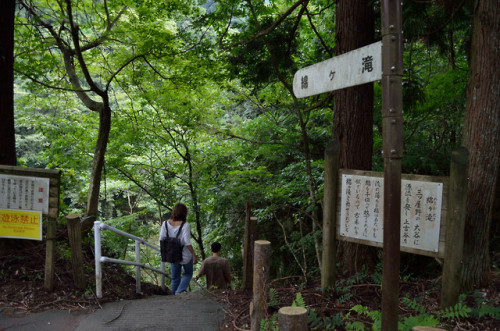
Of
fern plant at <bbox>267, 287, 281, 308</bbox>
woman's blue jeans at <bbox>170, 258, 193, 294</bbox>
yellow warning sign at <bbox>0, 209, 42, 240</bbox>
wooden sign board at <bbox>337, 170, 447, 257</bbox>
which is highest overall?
wooden sign board at <bbox>337, 170, 447, 257</bbox>

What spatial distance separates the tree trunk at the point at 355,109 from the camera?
482cm

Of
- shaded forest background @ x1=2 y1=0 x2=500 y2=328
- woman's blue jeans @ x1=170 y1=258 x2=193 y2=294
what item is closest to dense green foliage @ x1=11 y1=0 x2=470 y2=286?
shaded forest background @ x1=2 y1=0 x2=500 y2=328

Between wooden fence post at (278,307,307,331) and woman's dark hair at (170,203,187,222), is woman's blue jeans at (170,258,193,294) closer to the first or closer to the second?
woman's dark hair at (170,203,187,222)

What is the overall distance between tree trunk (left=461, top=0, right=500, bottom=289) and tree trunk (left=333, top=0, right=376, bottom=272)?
130 centimetres

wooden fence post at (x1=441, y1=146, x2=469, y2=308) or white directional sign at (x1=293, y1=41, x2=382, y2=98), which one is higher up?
white directional sign at (x1=293, y1=41, x2=382, y2=98)

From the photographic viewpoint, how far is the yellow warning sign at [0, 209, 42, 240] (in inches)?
184

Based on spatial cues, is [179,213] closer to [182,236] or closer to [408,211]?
[182,236]

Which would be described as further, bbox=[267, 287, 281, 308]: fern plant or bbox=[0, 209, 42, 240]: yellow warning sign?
bbox=[0, 209, 42, 240]: yellow warning sign

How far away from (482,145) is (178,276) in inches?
206

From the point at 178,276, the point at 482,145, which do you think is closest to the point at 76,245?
the point at 178,276

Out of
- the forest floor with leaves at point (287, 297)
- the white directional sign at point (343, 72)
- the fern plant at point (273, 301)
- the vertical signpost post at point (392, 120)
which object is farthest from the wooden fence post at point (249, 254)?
the vertical signpost post at point (392, 120)

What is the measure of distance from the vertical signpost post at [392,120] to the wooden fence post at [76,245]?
3868 mm

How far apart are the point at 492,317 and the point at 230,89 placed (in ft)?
24.5

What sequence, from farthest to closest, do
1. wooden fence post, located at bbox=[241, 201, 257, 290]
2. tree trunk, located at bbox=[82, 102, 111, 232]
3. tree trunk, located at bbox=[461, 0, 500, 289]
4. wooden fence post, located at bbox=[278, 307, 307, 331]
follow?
tree trunk, located at bbox=[82, 102, 111, 232] → wooden fence post, located at bbox=[241, 201, 257, 290] → tree trunk, located at bbox=[461, 0, 500, 289] → wooden fence post, located at bbox=[278, 307, 307, 331]
